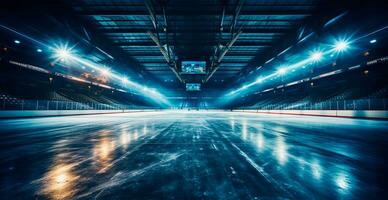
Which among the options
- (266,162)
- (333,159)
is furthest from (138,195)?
(333,159)

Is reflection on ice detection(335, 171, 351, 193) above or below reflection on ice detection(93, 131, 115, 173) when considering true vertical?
below

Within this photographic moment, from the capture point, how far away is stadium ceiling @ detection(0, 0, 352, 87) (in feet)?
23.7

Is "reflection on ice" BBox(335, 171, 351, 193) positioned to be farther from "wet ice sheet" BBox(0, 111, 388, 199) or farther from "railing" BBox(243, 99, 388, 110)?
"railing" BBox(243, 99, 388, 110)

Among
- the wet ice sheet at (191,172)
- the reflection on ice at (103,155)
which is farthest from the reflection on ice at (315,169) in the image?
the reflection on ice at (103,155)

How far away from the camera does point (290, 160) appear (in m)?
2.83

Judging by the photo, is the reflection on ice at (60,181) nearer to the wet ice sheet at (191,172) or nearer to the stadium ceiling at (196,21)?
the wet ice sheet at (191,172)

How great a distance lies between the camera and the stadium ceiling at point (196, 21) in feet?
23.7

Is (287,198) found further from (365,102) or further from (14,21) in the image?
(365,102)

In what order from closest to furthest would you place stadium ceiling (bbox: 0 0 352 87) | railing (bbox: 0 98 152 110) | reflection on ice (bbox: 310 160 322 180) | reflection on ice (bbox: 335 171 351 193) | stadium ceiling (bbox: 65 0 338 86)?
reflection on ice (bbox: 335 171 351 193) < reflection on ice (bbox: 310 160 322 180) < stadium ceiling (bbox: 0 0 352 87) < stadium ceiling (bbox: 65 0 338 86) < railing (bbox: 0 98 152 110)

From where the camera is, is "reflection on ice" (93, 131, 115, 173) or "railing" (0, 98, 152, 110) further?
"railing" (0, 98, 152, 110)

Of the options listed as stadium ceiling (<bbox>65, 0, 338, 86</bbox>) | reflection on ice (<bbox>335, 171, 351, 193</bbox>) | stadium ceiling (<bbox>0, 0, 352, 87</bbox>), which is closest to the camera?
reflection on ice (<bbox>335, 171, 351, 193</bbox>)


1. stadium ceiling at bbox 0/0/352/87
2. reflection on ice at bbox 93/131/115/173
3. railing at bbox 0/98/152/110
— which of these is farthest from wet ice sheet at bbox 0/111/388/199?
railing at bbox 0/98/152/110

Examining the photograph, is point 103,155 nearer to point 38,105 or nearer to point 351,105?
point 38,105

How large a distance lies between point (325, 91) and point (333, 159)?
24759 mm
